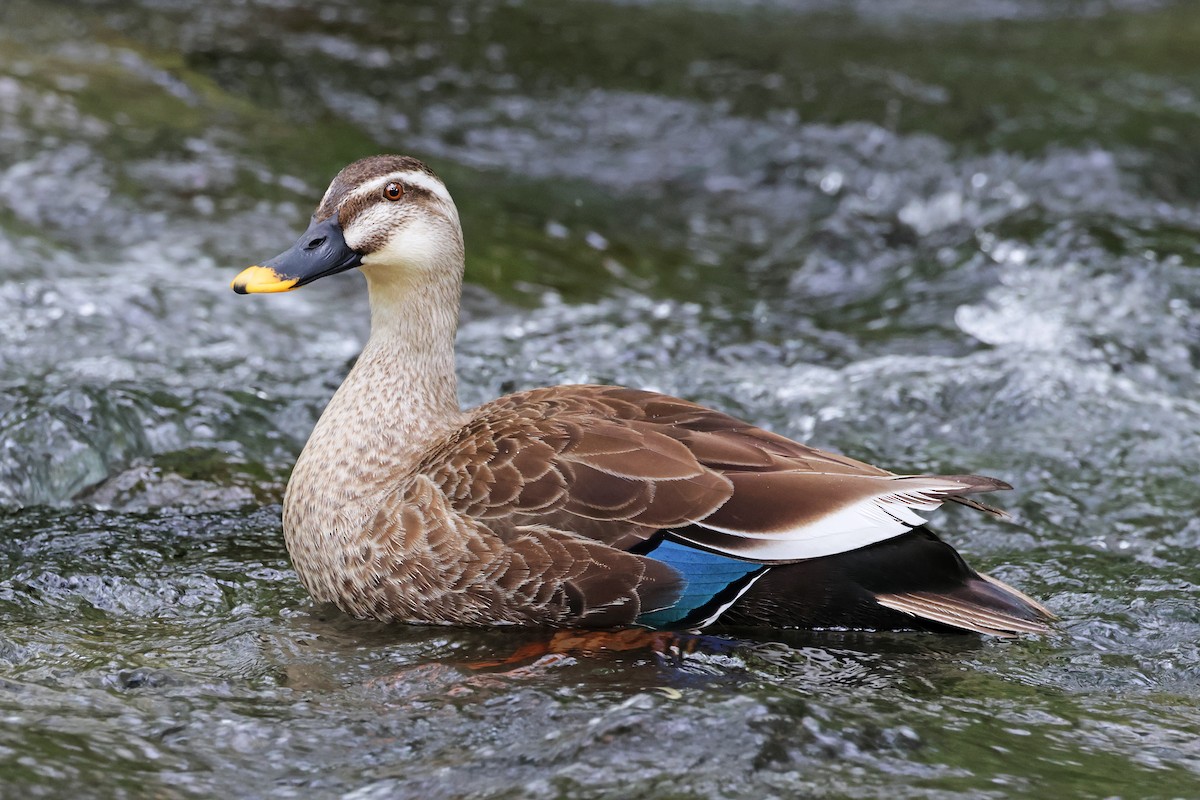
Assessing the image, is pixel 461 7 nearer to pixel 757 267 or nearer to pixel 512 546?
pixel 757 267

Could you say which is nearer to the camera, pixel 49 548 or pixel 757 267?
pixel 49 548

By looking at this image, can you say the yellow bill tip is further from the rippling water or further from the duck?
the rippling water

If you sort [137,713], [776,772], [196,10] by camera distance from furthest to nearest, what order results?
[196,10]
[137,713]
[776,772]

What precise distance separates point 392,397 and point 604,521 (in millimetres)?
1111

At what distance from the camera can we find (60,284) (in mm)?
7645

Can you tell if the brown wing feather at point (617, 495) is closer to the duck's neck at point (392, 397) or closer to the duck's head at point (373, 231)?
the duck's neck at point (392, 397)

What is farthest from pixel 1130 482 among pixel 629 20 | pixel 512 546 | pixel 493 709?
pixel 629 20

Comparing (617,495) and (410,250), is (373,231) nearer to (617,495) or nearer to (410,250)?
(410,250)

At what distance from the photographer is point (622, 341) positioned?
297 inches

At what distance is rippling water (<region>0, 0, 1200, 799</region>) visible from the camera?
3.83 metres

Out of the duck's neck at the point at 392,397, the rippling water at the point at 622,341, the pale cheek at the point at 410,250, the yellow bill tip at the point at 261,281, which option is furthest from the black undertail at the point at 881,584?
the yellow bill tip at the point at 261,281

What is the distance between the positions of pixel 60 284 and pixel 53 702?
13.8 feet

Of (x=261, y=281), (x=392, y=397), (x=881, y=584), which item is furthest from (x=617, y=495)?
(x=261, y=281)

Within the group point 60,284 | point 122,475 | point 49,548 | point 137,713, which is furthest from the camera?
point 60,284
